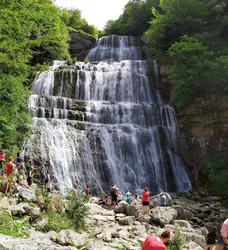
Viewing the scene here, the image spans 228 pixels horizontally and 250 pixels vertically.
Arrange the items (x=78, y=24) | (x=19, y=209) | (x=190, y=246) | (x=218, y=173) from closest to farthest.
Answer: (x=19, y=209)
(x=190, y=246)
(x=218, y=173)
(x=78, y=24)

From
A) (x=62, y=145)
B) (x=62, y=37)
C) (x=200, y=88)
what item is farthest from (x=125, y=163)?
(x=62, y=37)

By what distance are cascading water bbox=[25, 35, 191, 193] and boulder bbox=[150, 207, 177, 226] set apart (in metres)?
7.04

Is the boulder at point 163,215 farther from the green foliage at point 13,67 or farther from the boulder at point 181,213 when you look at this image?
the green foliage at point 13,67

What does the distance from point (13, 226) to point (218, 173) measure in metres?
16.9

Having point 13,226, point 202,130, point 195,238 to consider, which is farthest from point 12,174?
point 202,130

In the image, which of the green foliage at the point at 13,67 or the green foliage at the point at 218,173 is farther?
the green foliage at the point at 218,173

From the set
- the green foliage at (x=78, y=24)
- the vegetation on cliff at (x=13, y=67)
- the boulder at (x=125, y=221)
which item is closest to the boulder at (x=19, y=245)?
the boulder at (x=125, y=221)

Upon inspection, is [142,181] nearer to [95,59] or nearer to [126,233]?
[126,233]

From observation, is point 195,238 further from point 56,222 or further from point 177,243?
point 56,222

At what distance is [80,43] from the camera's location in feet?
129

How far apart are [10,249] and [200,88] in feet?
69.9

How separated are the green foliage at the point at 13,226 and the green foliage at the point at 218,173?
15520 mm

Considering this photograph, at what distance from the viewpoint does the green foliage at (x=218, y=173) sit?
795 inches

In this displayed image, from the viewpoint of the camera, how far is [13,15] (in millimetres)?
16766
